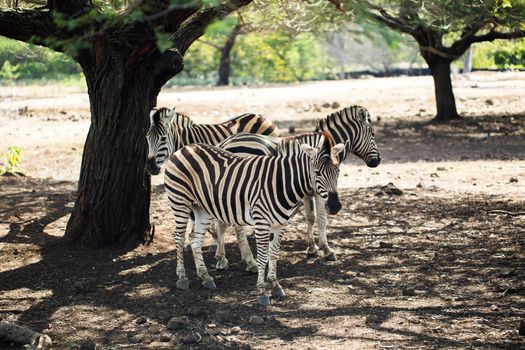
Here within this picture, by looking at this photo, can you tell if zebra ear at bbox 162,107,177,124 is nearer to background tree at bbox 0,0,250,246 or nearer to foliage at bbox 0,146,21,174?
background tree at bbox 0,0,250,246

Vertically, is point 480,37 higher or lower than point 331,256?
higher

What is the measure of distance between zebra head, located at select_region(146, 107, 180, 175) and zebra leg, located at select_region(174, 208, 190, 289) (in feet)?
4.33

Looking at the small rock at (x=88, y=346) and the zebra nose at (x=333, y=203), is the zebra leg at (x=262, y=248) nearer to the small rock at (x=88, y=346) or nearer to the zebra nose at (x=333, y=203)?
the zebra nose at (x=333, y=203)

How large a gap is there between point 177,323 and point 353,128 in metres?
4.45

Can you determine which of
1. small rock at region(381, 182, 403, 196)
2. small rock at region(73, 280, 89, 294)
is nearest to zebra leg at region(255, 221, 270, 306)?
small rock at region(73, 280, 89, 294)

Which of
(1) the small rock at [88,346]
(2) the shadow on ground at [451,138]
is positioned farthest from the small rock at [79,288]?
(2) the shadow on ground at [451,138]

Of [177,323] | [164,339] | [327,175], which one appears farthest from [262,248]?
[164,339]

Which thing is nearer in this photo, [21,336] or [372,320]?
[21,336]

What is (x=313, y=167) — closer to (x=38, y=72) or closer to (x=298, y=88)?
(x=298, y=88)

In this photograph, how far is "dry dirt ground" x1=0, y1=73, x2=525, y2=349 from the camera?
6832 mm

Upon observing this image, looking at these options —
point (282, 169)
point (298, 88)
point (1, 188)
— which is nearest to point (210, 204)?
point (282, 169)

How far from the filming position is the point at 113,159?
9555 mm

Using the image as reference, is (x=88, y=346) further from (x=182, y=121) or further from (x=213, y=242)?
(x=182, y=121)

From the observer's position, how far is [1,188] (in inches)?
524
